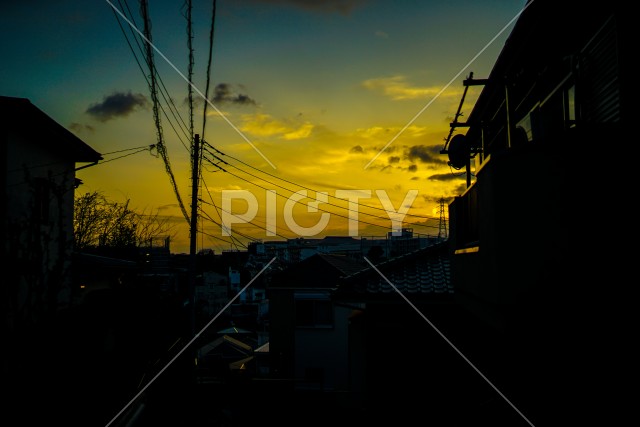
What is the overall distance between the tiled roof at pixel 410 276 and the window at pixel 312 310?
1091 cm

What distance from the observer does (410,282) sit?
9.99 m

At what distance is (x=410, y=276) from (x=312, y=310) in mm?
12251

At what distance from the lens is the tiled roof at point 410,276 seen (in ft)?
31.8

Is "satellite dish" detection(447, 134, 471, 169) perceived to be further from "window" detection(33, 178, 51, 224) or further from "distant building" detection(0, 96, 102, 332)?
"window" detection(33, 178, 51, 224)

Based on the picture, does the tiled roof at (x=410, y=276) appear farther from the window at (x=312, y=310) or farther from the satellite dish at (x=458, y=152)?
the window at (x=312, y=310)

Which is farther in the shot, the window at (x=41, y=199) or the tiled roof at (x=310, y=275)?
the tiled roof at (x=310, y=275)

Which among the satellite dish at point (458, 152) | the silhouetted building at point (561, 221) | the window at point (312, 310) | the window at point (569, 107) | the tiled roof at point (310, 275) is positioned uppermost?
the satellite dish at point (458, 152)

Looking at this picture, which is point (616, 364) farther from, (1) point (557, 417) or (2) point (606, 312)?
(1) point (557, 417)

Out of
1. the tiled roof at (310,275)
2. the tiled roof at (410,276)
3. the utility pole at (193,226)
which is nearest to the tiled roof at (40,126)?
the utility pole at (193,226)

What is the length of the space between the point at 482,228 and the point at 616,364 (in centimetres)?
195

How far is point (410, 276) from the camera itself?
1039 centimetres

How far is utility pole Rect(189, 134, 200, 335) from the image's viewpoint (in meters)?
15.6

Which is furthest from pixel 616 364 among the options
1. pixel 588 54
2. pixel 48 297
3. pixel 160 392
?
pixel 160 392

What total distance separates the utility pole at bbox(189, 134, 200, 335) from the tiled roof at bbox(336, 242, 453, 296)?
22.1 feet
